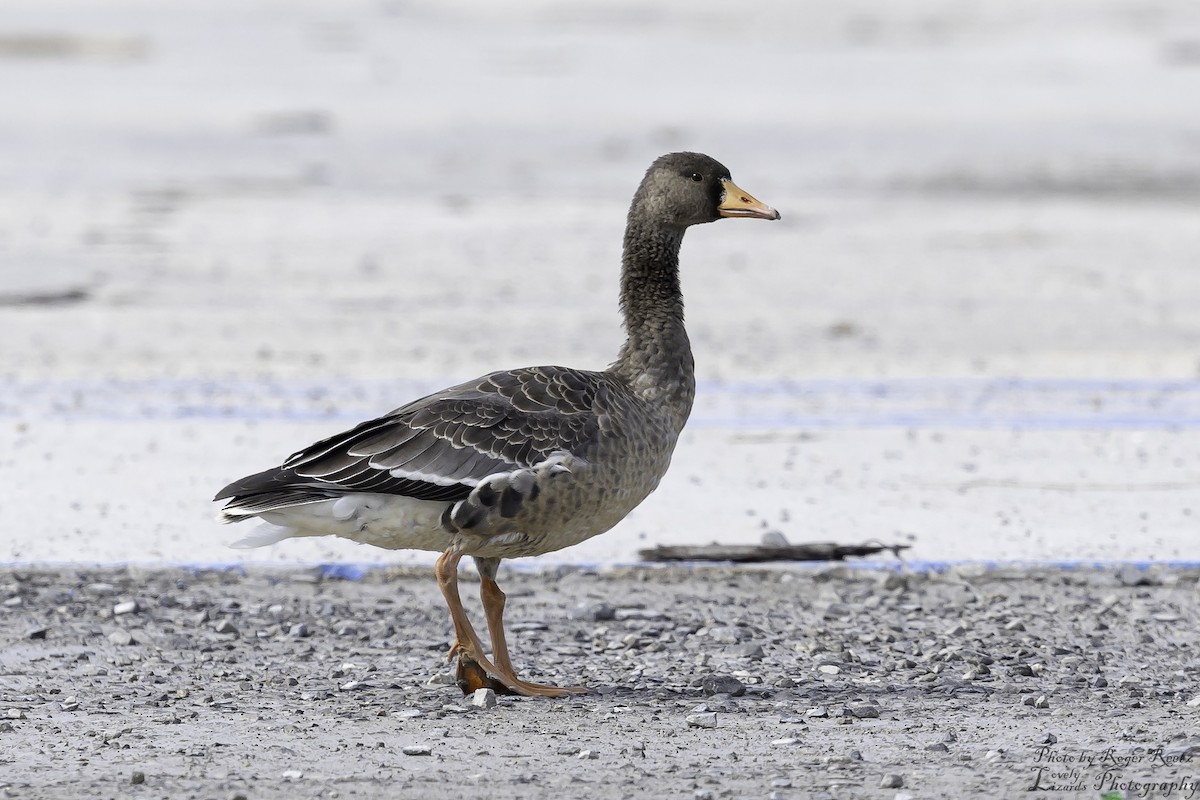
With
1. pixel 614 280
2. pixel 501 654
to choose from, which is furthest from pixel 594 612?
pixel 614 280

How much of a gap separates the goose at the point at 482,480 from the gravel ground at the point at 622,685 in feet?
1.50

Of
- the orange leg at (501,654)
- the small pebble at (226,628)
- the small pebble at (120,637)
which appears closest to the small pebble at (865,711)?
the orange leg at (501,654)

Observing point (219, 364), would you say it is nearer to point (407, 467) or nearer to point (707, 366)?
point (707, 366)

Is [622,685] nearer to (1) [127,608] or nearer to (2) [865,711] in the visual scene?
(2) [865,711]

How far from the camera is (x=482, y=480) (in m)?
5.91

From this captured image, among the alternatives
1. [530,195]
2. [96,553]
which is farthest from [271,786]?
[530,195]

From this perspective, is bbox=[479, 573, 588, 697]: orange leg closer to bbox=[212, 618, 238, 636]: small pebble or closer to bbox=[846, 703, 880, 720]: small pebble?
bbox=[846, 703, 880, 720]: small pebble

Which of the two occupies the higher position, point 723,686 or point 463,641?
point 463,641

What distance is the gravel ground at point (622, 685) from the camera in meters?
5.14

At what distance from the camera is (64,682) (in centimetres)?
613

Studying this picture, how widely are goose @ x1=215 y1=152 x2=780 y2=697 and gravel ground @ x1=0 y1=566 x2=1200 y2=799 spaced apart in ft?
1.50

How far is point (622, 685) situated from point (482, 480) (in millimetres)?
877

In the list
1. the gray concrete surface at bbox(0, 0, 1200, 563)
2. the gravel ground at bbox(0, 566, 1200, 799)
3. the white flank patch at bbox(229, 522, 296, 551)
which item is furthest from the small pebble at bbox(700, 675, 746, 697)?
the gray concrete surface at bbox(0, 0, 1200, 563)

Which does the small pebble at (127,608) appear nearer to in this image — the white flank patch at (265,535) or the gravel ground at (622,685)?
the gravel ground at (622,685)
